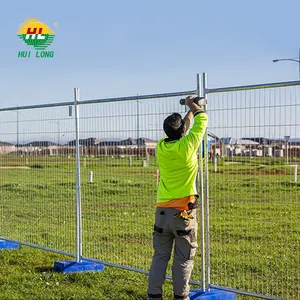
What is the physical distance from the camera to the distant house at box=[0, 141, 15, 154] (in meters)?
11.5

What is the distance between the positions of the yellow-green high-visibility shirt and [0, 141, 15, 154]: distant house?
5.02 meters

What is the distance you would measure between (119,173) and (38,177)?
2.07 m

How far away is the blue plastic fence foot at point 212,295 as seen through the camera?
304 inches

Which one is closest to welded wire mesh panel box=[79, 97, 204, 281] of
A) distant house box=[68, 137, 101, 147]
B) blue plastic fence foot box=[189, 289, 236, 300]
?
distant house box=[68, 137, 101, 147]

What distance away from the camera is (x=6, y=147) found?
11742 millimetres

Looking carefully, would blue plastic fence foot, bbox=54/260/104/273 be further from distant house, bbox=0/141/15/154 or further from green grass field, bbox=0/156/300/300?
distant house, bbox=0/141/15/154

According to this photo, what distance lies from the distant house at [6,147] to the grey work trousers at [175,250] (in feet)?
16.8

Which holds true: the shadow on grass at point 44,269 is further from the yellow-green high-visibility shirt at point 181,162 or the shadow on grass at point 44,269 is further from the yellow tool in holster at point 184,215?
the yellow tool in holster at point 184,215

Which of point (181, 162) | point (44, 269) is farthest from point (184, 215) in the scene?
point (44, 269)

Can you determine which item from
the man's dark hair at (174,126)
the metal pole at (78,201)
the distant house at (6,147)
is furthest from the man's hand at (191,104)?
the distant house at (6,147)

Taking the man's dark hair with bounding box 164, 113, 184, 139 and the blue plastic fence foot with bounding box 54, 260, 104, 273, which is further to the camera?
the blue plastic fence foot with bounding box 54, 260, 104, 273

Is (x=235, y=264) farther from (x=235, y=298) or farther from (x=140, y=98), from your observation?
(x=140, y=98)

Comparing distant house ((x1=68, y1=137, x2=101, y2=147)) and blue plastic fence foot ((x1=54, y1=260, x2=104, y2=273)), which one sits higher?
distant house ((x1=68, y1=137, x2=101, y2=147))

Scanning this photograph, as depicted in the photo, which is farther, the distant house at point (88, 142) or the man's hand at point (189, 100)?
the distant house at point (88, 142)
